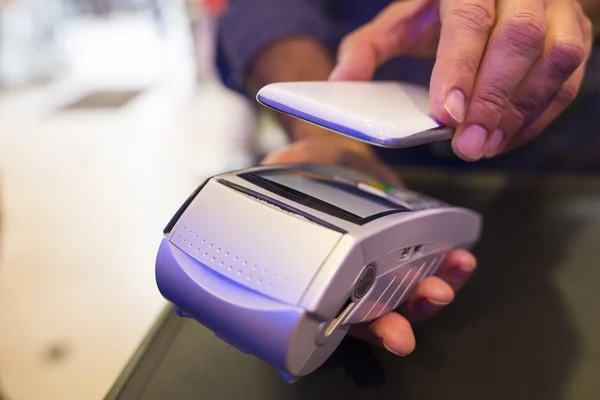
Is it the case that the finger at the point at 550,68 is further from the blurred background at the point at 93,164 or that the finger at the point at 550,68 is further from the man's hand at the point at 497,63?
the blurred background at the point at 93,164

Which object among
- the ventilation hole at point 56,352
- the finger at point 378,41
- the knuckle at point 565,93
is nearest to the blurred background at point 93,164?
the ventilation hole at point 56,352

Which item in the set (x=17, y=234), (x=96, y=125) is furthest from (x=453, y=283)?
(x=96, y=125)

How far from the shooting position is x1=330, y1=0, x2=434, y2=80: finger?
0.44 m

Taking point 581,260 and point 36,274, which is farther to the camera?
point 36,274

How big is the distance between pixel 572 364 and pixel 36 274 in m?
1.17

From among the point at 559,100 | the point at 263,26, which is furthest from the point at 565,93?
the point at 263,26

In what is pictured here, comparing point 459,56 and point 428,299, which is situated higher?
point 459,56

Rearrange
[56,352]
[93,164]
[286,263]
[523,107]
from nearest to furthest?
[286,263] → [523,107] → [56,352] → [93,164]

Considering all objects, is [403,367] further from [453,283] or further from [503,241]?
[503,241]

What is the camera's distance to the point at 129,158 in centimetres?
174

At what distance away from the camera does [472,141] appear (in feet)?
1.15

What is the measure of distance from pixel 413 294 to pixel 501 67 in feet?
0.52

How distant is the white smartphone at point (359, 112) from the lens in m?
0.30

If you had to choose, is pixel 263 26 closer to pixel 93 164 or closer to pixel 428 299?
pixel 428 299
